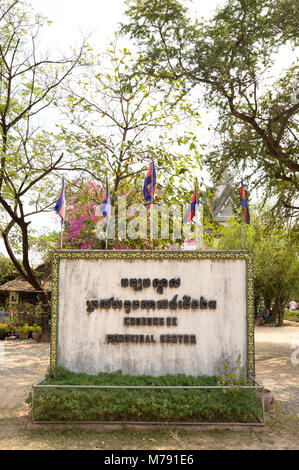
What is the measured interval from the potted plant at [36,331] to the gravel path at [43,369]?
A: 1.04ft

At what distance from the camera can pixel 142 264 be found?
29.8 feet

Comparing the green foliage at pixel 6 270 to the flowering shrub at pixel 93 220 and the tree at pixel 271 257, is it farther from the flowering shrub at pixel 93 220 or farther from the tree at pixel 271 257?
the tree at pixel 271 257

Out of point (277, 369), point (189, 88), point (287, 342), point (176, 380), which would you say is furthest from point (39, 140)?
point (287, 342)

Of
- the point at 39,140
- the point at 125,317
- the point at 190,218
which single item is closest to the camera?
the point at 125,317

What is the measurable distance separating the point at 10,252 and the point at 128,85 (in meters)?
7.34

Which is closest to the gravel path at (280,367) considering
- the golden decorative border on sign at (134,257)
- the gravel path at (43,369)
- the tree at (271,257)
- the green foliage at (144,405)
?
the gravel path at (43,369)

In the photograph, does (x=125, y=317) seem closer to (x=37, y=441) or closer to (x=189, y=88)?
(x=37, y=441)

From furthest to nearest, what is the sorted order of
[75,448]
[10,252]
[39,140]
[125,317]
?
[10,252]
[39,140]
[125,317]
[75,448]

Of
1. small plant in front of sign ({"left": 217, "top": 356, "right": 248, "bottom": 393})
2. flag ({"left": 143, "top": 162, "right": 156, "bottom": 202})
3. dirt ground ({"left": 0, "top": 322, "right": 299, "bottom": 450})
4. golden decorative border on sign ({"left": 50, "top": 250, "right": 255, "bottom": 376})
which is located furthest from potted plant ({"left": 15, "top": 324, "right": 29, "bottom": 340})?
small plant in front of sign ({"left": 217, "top": 356, "right": 248, "bottom": 393})

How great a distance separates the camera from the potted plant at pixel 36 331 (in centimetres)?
2097

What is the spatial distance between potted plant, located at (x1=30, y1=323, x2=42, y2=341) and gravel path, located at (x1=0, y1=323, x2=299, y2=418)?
0.32 metres

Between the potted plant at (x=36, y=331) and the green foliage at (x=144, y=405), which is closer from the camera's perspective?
the green foliage at (x=144, y=405)

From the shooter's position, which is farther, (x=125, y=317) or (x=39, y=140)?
(x=39, y=140)

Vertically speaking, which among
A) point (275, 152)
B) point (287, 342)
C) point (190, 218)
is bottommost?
point (287, 342)
